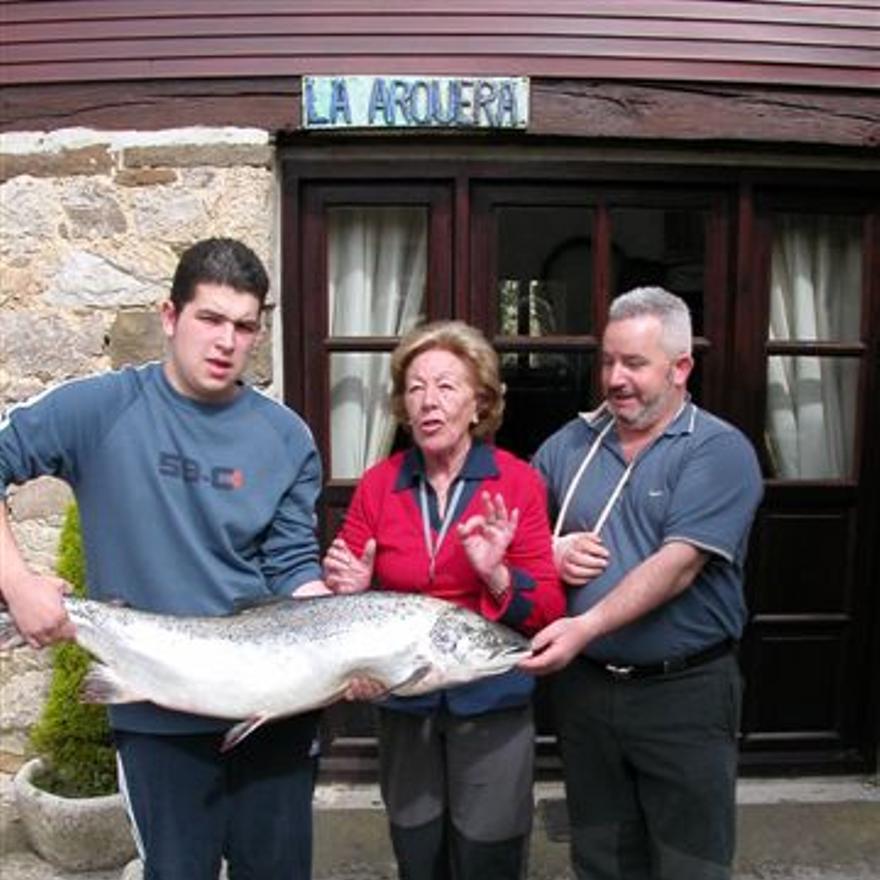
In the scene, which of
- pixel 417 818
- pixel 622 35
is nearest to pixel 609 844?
pixel 417 818

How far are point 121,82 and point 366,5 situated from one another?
98 centimetres

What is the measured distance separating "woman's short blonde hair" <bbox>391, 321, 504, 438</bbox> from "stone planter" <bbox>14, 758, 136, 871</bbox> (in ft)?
6.76

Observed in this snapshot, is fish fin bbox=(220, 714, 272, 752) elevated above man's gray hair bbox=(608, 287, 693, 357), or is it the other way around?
man's gray hair bbox=(608, 287, 693, 357)

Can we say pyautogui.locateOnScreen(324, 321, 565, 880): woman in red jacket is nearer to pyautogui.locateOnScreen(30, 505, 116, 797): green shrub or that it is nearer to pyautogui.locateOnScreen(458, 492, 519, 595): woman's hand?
pyautogui.locateOnScreen(458, 492, 519, 595): woman's hand

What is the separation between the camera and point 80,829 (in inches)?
144

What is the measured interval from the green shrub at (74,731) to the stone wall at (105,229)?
0.42m

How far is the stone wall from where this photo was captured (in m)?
3.91

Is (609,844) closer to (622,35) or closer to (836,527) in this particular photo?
(836,527)

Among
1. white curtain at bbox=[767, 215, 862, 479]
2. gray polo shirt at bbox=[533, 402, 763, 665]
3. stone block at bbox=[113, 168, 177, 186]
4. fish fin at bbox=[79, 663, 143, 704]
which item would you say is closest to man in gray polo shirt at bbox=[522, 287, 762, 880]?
gray polo shirt at bbox=[533, 402, 763, 665]

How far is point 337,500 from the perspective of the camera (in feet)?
14.0

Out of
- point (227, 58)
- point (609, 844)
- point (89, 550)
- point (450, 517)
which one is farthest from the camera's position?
point (227, 58)

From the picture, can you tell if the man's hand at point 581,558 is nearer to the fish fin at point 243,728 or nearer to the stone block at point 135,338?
the fish fin at point 243,728

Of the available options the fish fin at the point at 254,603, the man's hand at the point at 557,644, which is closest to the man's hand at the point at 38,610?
the fish fin at the point at 254,603

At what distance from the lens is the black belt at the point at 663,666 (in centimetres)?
257
